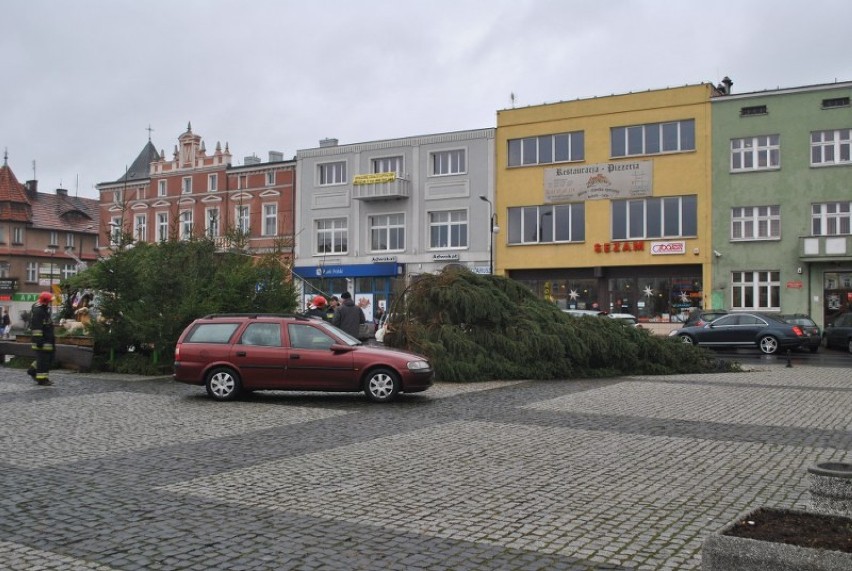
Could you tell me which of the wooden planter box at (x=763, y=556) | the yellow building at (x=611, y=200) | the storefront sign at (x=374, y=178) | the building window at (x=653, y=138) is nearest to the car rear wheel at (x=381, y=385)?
the wooden planter box at (x=763, y=556)

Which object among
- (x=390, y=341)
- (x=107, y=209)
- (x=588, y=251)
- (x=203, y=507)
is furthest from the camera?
(x=107, y=209)

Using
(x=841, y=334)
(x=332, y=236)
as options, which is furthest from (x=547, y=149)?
(x=841, y=334)

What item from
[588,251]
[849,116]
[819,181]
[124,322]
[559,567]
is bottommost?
[559,567]

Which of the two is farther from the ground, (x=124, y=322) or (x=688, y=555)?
(x=124, y=322)

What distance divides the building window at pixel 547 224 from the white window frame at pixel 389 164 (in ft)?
23.5

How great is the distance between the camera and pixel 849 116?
3738 centimetres

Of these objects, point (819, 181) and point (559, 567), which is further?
point (819, 181)

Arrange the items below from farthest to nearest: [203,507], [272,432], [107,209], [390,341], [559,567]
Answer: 1. [107,209]
2. [390,341]
3. [272,432]
4. [203,507]
5. [559,567]

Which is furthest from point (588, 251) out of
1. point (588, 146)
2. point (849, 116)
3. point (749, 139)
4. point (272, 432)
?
point (272, 432)

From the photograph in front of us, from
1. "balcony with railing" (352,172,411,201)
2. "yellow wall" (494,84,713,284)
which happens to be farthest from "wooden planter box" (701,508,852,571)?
"balcony with railing" (352,172,411,201)

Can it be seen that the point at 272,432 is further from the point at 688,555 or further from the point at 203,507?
the point at 688,555

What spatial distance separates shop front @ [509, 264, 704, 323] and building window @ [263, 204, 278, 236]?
17.6m

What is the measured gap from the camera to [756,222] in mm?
39031

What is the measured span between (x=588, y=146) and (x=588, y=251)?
5370 mm
